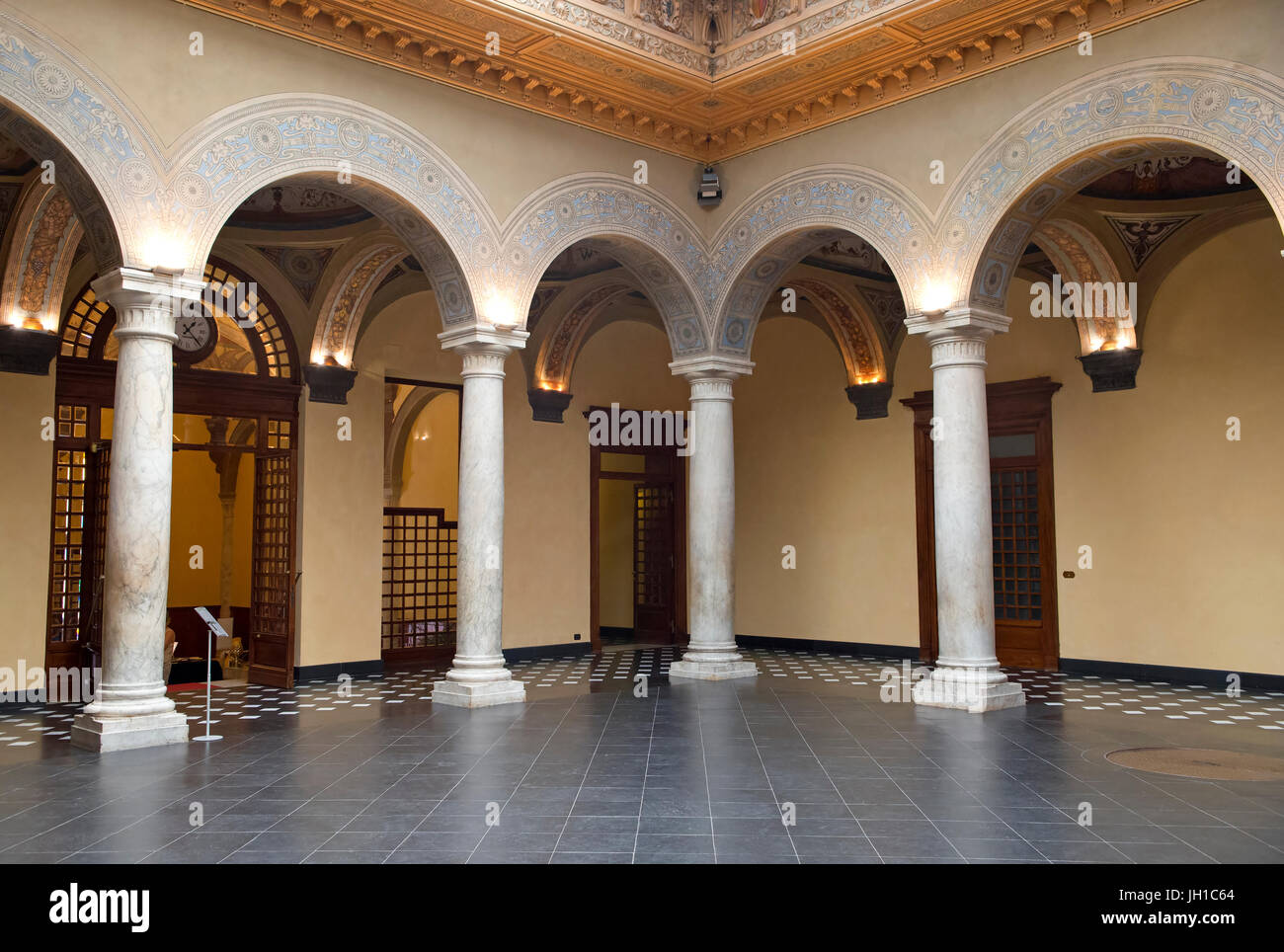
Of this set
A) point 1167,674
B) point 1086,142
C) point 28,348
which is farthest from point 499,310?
point 1167,674

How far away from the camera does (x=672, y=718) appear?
8875mm

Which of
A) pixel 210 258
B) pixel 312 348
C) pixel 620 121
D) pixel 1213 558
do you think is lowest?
pixel 1213 558

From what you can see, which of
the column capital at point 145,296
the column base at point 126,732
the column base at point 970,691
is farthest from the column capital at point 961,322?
the column base at point 126,732

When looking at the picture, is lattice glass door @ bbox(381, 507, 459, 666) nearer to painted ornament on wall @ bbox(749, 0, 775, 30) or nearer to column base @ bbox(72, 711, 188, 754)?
column base @ bbox(72, 711, 188, 754)

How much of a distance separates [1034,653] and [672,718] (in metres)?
5.53

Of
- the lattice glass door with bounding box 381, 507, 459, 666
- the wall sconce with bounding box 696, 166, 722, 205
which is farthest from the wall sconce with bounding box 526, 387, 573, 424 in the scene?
the wall sconce with bounding box 696, 166, 722, 205

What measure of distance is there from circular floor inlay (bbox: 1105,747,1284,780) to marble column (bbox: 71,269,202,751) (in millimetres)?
6942

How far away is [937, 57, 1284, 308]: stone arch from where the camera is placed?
764 cm

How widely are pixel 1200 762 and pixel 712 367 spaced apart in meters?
6.34

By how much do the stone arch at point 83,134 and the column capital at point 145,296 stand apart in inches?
6.1

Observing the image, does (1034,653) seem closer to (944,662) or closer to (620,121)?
(944,662)

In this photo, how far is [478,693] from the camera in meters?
9.55
